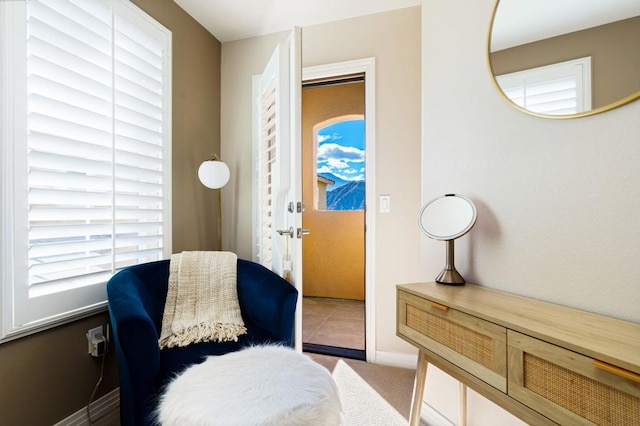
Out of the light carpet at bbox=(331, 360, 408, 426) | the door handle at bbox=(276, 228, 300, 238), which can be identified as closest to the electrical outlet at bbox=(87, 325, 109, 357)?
the door handle at bbox=(276, 228, 300, 238)

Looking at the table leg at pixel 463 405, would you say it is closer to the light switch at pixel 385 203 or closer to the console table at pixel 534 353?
the console table at pixel 534 353

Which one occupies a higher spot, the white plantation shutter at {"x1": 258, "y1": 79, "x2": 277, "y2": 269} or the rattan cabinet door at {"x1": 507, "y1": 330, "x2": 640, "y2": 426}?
the white plantation shutter at {"x1": 258, "y1": 79, "x2": 277, "y2": 269}

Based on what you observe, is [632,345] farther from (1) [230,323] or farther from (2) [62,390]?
(2) [62,390]

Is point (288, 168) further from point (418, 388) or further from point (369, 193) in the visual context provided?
point (418, 388)

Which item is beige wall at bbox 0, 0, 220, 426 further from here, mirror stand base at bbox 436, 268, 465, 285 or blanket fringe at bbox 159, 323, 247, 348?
mirror stand base at bbox 436, 268, 465, 285

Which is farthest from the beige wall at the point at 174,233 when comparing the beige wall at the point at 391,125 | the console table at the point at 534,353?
the console table at the point at 534,353

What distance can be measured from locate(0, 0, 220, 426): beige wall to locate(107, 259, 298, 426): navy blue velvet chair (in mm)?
348

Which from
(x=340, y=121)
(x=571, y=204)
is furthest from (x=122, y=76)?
(x=340, y=121)

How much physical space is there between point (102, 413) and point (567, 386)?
2.00 metres

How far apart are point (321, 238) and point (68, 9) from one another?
291 cm

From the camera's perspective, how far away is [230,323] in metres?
1.54

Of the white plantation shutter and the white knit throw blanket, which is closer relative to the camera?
the white knit throw blanket

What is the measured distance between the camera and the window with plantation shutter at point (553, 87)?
3.21ft

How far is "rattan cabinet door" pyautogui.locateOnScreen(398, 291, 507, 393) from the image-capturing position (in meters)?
0.88
